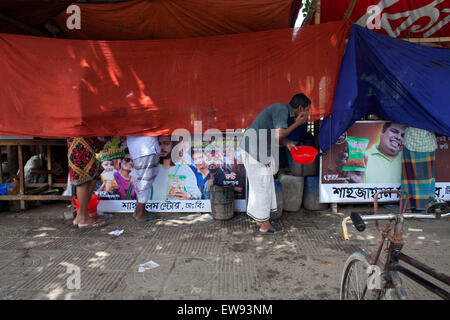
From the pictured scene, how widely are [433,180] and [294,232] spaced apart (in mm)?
2418

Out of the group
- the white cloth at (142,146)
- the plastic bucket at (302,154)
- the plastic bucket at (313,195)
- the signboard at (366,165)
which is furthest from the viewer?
the plastic bucket at (313,195)

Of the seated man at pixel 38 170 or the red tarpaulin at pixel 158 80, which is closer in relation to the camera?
the red tarpaulin at pixel 158 80

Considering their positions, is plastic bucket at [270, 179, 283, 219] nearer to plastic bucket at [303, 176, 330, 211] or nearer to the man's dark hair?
plastic bucket at [303, 176, 330, 211]

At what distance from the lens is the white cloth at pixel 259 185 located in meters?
3.77

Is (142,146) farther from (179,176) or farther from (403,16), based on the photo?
(403,16)

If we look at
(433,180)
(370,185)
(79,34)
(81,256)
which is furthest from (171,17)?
(433,180)

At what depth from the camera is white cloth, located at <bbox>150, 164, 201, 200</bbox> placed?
15.4 feet

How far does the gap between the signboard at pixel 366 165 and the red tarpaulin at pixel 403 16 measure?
A: 1.67 metres

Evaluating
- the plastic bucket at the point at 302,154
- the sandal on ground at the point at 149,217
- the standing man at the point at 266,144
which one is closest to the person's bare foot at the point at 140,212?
the sandal on ground at the point at 149,217

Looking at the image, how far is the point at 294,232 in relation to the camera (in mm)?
3984

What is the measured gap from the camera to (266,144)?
3686mm

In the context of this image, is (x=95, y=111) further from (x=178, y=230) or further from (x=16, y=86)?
(x=178, y=230)

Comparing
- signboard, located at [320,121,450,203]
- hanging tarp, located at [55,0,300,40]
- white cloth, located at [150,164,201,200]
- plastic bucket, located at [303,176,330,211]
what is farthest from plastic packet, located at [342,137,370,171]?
white cloth, located at [150,164,201,200]

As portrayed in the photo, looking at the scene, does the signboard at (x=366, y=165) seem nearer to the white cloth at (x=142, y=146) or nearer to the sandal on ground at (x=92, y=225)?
the white cloth at (x=142, y=146)
